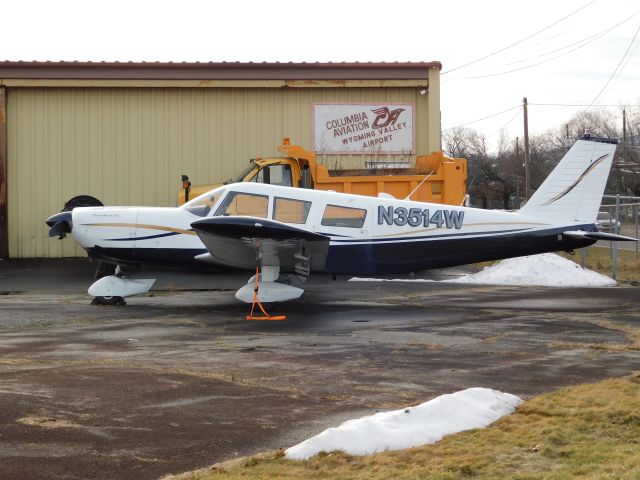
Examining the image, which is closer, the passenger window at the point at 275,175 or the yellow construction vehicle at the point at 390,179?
the yellow construction vehicle at the point at 390,179

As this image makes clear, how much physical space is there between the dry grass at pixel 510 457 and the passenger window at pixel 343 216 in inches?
298

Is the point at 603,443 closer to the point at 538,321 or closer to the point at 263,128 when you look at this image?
the point at 538,321

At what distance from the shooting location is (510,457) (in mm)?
5023

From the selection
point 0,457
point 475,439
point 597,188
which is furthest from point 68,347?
point 597,188

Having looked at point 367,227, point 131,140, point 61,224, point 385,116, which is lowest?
point 367,227

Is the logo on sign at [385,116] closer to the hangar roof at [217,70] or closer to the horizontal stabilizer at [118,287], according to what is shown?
the hangar roof at [217,70]

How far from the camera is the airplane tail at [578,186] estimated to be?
13.6m

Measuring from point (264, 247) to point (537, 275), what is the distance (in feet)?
27.3

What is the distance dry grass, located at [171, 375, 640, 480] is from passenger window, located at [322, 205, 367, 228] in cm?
757

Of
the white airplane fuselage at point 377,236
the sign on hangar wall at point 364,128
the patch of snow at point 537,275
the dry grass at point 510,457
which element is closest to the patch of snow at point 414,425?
the dry grass at point 510,457

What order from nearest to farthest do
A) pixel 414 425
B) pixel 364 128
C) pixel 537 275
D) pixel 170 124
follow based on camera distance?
pixel 414 425 → pixel 537 275 → pixel 170 124 → pixel 364 128

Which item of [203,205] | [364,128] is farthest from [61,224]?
[364,128]

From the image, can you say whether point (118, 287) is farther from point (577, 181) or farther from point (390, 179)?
point (577, 181)

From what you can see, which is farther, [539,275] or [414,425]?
[539,275]
